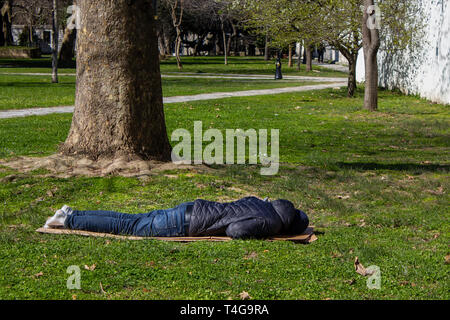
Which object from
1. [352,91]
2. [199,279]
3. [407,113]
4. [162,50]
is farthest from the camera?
[162,50]

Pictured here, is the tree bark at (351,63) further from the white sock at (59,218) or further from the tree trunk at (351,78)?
the white sock at (59,218)

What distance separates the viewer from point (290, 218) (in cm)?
540

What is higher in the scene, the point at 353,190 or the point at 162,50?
the point at 162,50

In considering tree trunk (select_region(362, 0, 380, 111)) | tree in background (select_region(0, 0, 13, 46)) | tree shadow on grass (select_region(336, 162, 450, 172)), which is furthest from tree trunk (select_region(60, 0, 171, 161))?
tree in background (select_region(0, 0, 13, 46))

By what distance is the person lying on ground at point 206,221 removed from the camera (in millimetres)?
5344

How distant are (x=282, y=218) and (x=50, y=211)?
2.65 meters

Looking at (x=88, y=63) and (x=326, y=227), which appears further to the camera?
(x=88, y=63)

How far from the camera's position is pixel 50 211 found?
6434mm

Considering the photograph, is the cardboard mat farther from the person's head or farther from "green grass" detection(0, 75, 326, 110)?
"green grass" detection(0, 75, 326, 110)

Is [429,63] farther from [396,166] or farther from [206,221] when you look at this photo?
[206,221]

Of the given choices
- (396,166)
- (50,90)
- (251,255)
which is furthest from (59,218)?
(50,90)

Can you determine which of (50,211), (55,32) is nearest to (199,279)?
(50,211)

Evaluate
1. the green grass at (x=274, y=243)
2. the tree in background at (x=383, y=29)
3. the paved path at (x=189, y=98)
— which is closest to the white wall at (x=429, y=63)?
the tree in background at (x=383, y=29)
